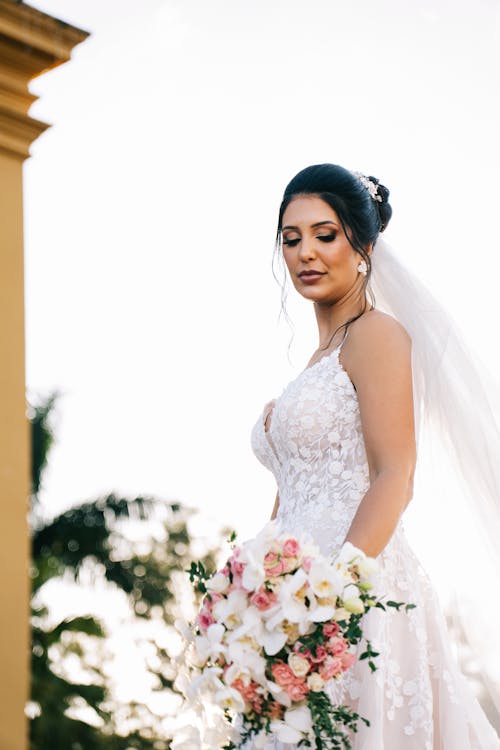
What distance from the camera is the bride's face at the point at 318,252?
12.9 feet

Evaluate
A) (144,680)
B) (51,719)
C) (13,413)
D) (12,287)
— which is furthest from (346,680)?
(144,680)

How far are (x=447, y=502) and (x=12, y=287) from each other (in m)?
1.68

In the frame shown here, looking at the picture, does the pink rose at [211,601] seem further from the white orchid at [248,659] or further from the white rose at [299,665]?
the white rose at [299,665]

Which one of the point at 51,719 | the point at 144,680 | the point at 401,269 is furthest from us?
the point at 144,680

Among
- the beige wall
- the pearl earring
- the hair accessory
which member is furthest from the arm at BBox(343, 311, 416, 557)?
the beige wall

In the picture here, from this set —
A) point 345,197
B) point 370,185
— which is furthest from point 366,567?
point 370,185

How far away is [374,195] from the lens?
13.8 feet

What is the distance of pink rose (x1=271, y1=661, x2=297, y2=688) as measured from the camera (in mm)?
2967

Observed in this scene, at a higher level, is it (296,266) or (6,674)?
(296,266)

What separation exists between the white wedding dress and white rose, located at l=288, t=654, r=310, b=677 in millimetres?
608

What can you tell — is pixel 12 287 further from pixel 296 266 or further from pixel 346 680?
pixel 346 680

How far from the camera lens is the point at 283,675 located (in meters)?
2.97

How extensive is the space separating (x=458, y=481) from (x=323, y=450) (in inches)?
18.9

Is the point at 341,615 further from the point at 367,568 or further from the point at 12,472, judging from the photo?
the point at 12,472
